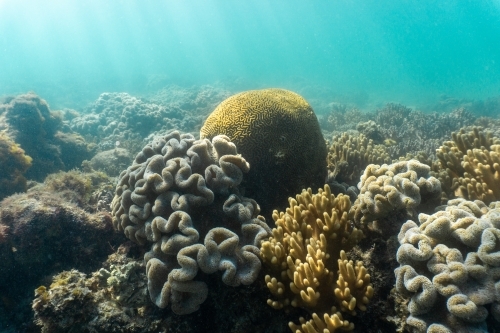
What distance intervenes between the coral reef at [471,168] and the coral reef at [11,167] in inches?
422

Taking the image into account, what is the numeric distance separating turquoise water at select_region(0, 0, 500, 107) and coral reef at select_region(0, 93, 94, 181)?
78.4 m

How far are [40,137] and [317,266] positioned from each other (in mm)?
13611

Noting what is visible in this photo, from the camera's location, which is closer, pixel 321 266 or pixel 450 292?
pixel 450 292

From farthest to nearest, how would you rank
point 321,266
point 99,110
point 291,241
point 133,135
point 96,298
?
1. point 99,110
2. point 133,135
3. point 96,298
4. point 291,241
5. point 321,266

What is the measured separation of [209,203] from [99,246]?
7.72 ft

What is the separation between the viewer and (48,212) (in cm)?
472

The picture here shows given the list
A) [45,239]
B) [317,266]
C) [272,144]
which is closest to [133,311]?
[45,239]

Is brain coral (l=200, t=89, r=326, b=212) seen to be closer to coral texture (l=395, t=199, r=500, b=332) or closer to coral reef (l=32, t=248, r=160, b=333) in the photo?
coral texture (l=395, t=199, r=500, b=332)

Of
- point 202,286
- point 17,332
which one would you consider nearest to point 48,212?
point 17,332

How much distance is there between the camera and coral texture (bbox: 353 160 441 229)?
11.5 ft

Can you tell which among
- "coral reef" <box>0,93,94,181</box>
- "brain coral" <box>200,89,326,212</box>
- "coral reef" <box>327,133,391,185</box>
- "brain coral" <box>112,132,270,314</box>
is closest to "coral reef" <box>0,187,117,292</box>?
"brain coral" <box>112,132,270,314</box>

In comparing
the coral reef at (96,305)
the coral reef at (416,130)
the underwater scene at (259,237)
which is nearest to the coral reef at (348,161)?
the underwater scene at (259,237)

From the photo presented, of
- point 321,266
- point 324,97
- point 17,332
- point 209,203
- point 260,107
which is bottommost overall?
point 324,97

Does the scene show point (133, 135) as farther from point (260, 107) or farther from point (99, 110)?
point (260, 107)
